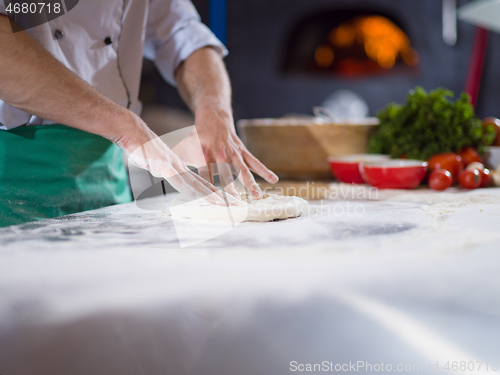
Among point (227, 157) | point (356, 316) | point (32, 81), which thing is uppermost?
point (32, 81)

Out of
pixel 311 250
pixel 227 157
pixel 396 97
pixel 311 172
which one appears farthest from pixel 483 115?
pixel 311 250

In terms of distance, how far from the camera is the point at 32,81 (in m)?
0.70

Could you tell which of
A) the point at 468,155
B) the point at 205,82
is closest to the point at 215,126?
the point at 205,82

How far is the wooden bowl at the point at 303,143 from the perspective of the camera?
51.9 inches

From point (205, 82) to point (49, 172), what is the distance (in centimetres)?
48

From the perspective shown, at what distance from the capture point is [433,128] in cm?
123

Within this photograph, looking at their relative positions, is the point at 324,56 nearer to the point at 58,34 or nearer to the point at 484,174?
the point at 484,174

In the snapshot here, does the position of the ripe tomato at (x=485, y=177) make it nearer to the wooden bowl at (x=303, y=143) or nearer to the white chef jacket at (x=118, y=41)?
the wooden bowl at (x=303, y=143)

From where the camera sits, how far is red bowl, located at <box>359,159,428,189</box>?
41.5 inches

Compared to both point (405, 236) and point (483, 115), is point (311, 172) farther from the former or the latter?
point (483, 115)

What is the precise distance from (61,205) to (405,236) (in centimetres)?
77

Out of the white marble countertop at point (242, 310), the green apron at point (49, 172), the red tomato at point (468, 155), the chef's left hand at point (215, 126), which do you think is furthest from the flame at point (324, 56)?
the white marble countertop at point (242, 310)

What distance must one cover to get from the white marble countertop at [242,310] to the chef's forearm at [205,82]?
60 centimetres

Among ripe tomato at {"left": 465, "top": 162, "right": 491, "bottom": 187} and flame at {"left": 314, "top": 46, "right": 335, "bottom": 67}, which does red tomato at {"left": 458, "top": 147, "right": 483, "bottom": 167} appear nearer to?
ripe tomato at {"left": 465, "top": 162, "right": 491, "bottom": 187}
